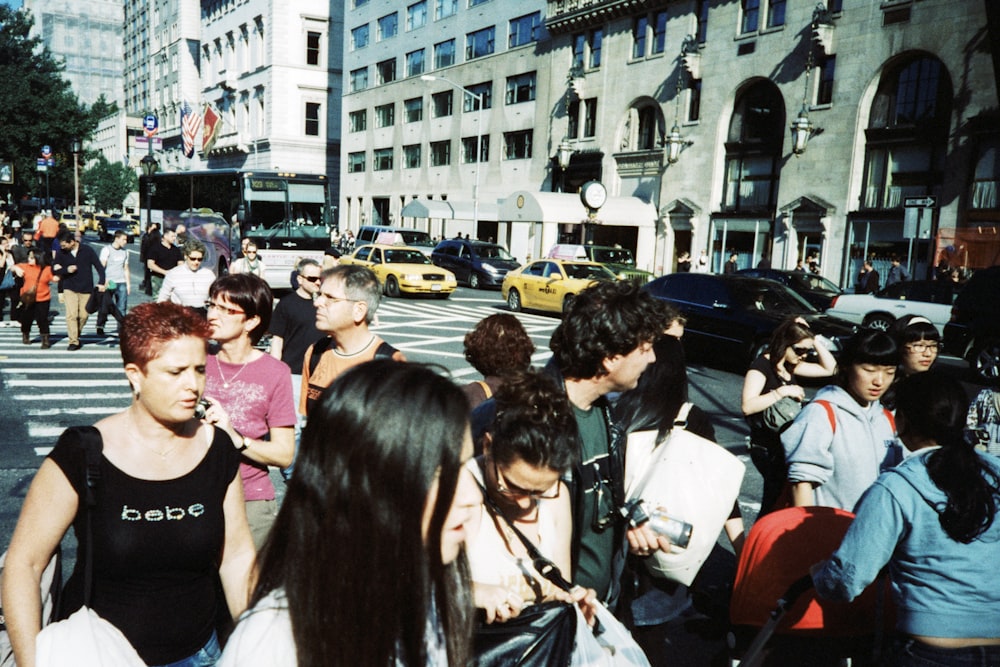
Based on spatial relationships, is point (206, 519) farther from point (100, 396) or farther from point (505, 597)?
point (100, 396)

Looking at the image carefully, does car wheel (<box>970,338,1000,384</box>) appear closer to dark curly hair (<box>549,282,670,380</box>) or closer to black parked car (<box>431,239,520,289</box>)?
dark curly hair (<box>549,282,670,380</box>)

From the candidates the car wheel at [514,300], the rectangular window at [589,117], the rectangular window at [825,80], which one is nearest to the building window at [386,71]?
the rectangular window at [589,117]

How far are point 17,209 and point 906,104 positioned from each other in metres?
53.8

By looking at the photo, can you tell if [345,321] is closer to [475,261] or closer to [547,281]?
[547,281]

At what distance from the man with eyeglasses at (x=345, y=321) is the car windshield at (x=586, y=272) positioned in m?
15.5

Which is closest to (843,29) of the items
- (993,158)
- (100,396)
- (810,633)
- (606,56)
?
(993,158)

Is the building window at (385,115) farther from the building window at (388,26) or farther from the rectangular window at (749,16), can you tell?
the rectangular window at (749,16)

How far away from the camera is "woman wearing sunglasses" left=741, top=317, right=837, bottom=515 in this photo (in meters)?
4.00

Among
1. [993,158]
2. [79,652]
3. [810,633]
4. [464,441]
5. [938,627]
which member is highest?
[993,158]

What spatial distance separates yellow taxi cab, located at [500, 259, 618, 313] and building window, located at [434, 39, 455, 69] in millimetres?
33308

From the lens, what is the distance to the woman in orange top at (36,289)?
11.8 metres

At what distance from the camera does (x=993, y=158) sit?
22859mm

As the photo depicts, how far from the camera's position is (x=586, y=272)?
20.1 meters

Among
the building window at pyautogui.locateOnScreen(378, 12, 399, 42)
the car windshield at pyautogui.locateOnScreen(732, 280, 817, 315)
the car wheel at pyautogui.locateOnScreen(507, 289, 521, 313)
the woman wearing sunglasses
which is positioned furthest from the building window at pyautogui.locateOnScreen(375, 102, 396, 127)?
the woman wearing sunglasses
